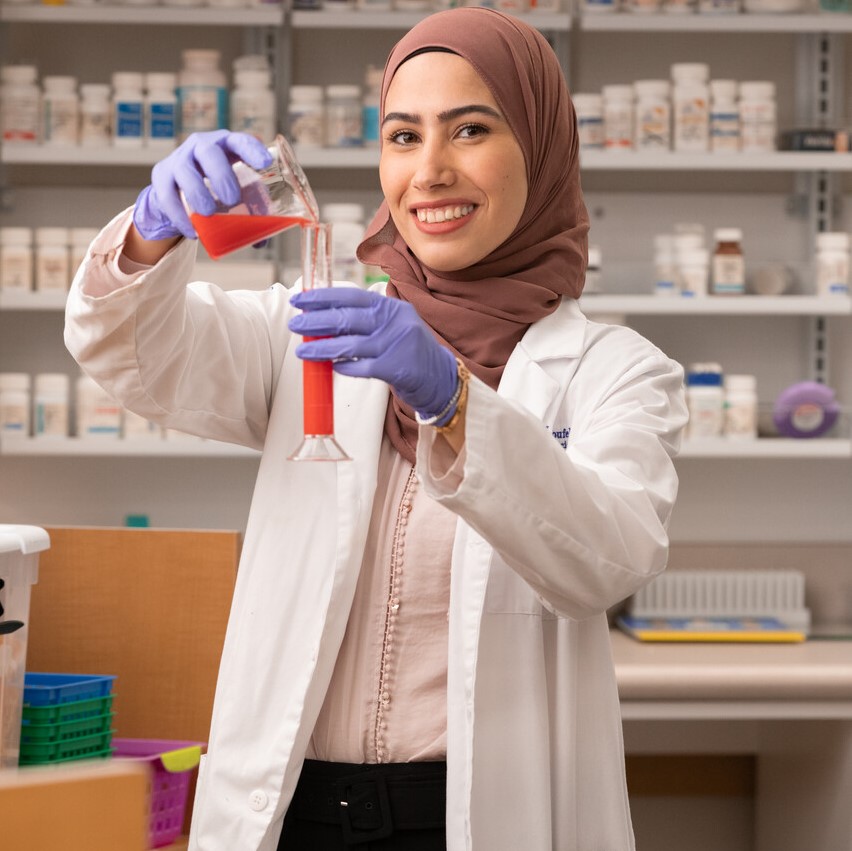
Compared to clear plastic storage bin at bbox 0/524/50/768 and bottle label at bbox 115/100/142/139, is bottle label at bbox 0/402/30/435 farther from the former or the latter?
clear plastic storage bin at bbox 0/524/50/768

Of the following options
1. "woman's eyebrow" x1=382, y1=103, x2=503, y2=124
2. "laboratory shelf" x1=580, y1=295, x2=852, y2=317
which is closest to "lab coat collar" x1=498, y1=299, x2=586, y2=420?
"woman's eyebrow" x1=382, y1=103, x2=503, y2=124

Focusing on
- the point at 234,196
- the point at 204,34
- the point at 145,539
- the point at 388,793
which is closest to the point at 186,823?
the point at 145,539

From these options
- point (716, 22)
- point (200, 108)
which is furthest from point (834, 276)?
point (200, 108)

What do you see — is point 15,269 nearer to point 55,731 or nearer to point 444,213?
point 55,731

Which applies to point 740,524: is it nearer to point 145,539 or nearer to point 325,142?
point 325,142

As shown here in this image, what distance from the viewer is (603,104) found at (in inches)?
110

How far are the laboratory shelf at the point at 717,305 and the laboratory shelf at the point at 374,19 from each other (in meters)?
0.64

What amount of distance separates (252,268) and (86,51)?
2.78ft

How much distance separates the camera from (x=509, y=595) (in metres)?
1.21

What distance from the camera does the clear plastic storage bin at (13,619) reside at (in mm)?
1434

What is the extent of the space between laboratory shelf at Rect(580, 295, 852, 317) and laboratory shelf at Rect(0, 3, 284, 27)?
3.24 feet

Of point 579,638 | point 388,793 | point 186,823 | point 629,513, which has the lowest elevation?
point 186,823

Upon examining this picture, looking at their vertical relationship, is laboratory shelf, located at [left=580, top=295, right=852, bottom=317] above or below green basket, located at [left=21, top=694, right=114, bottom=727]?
above

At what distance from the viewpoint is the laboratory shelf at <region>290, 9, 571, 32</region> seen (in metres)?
2.76
